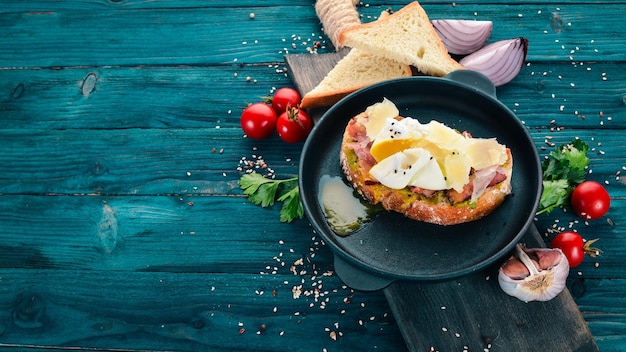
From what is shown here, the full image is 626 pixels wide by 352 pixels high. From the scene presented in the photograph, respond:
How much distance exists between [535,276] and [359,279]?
614 millimetres

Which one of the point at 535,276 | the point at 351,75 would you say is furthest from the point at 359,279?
the point at 351,75

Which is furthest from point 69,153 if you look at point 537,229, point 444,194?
point 537,229

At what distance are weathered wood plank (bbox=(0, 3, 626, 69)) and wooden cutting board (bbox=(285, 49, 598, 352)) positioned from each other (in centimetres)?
126

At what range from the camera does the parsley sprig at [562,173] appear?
92.5 inches

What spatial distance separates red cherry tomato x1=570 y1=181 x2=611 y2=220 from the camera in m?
2.35

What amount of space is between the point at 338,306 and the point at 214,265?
0.54 metres

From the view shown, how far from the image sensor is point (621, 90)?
9.00ft

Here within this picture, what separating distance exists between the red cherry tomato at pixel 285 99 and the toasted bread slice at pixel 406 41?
0.32 meters

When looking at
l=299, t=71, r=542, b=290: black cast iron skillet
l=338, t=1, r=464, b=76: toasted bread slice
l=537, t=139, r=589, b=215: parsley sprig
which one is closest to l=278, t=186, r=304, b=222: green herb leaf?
l=299, t=71, r=542, b=290: black cast iron skillet

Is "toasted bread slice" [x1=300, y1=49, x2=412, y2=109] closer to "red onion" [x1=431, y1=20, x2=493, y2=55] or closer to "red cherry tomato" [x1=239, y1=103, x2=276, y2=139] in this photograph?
"red cherry tomato" [x1=239, y1=103, x2=276, y2=139]

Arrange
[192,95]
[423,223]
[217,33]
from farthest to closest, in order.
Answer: [217,33], [192,95], [423,223]

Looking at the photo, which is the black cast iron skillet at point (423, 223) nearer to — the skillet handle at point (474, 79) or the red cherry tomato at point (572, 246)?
the skillet handle at point (474, 79)

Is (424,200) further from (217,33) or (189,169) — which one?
(217,33)

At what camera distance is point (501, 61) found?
8.76 feet
